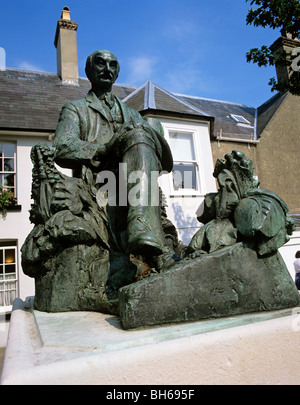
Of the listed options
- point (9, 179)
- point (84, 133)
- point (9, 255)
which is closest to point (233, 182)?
point (84, 133)

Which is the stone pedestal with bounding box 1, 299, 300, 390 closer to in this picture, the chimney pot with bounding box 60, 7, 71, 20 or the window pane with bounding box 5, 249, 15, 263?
the window pane with bounding box 5, 249, 15, 263

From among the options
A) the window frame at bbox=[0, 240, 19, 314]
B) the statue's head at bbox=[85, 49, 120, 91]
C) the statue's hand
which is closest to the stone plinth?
the statue's hand

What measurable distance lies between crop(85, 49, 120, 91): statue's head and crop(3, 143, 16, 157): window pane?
8.06 metres

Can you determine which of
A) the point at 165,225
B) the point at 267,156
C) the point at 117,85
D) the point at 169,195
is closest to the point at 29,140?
the point at 169,195

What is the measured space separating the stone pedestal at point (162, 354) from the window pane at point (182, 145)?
33.1 feet

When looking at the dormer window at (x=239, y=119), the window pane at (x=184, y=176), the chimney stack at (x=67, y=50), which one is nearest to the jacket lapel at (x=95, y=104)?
the window pane at (x=184, y=176)

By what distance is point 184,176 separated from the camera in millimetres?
11578

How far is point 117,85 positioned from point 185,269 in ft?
48.2

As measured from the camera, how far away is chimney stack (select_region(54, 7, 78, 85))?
44.8ft

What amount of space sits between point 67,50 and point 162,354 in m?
14.7

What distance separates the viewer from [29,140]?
10148 millimetres

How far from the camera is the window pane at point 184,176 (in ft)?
37.4
